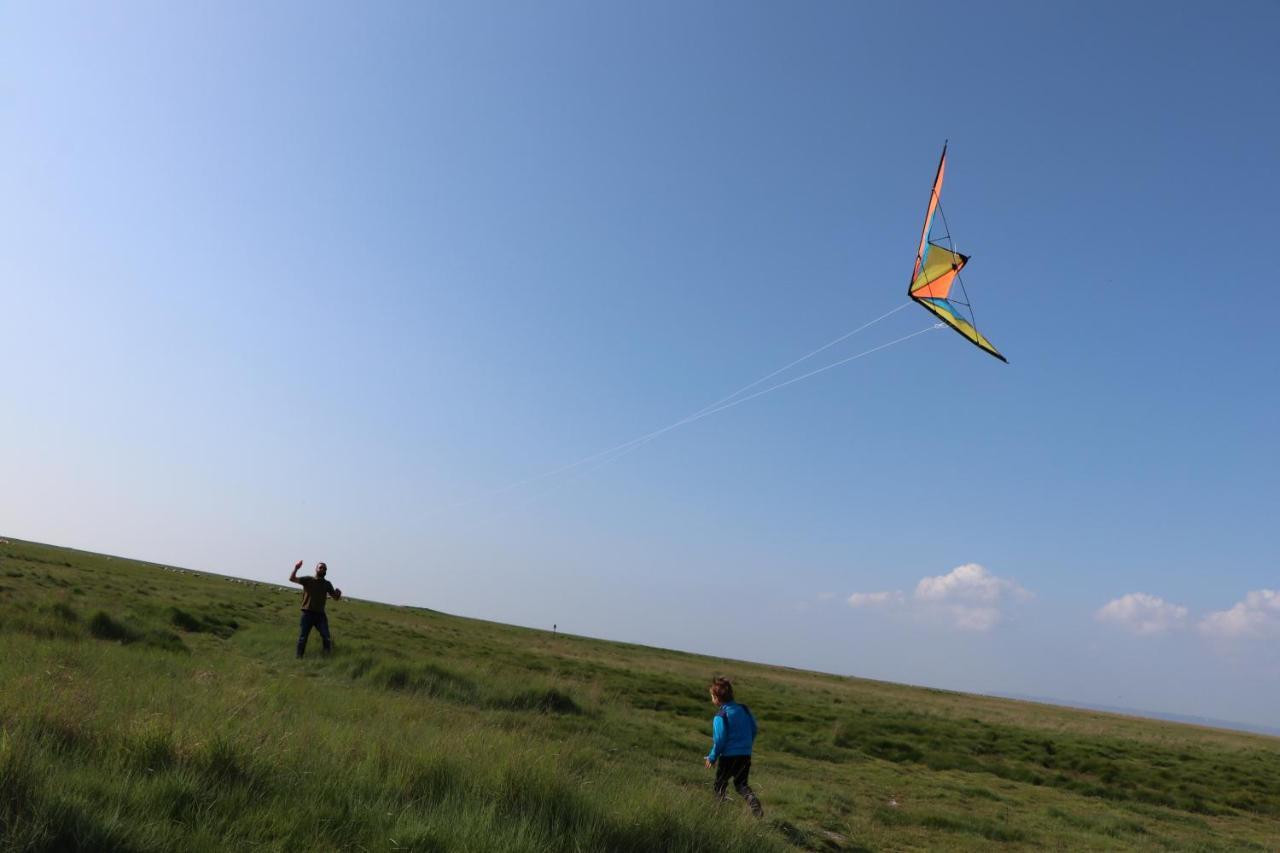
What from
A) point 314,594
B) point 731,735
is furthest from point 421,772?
point 314,594

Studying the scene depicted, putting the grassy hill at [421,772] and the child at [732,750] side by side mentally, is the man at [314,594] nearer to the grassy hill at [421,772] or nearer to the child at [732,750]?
the grassy hill at [421,772]

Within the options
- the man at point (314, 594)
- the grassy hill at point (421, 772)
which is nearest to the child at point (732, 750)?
the grassy hill at point (421, 772)

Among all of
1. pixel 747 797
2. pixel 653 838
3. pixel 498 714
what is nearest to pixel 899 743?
pixel 498 714

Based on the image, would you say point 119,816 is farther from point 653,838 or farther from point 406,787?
point 653,838

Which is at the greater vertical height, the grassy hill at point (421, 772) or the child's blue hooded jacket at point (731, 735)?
the child's blue hooded jacket at point (731, 735)

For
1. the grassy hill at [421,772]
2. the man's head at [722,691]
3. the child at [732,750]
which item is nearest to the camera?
the grassy hill at [421,772]

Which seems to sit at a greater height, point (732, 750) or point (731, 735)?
point (731, 735)

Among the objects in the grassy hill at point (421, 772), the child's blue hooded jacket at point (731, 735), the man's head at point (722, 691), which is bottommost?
the grassy hill at point (421, 772)

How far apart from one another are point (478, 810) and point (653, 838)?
138cm

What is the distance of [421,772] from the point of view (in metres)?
5.89

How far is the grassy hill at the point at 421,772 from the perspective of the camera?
4.53 meters

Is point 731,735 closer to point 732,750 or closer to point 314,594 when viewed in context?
point 732,750

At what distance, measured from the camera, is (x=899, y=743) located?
72.6ft

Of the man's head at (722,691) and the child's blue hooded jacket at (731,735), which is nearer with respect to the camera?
the child's blue hooded jacket at (731,735)
